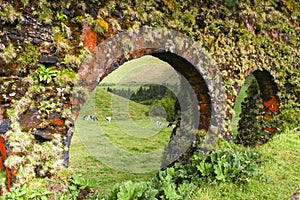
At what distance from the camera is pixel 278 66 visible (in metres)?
6.86

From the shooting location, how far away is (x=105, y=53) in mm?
3898

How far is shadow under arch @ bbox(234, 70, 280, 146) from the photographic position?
7.05 meters

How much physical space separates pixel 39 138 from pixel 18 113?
15.4 inches

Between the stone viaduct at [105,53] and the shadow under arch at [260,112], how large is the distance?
0.34 m

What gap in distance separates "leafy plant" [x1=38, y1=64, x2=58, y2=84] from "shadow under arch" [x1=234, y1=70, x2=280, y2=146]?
502 cm

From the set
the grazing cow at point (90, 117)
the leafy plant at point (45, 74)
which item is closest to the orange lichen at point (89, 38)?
the leafy plant at point (45, 74)

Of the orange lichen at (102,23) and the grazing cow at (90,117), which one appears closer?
the orange lichen at (102,23)

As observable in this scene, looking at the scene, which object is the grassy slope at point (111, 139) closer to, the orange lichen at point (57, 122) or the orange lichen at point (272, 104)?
the orange lichen at point (57, 122)

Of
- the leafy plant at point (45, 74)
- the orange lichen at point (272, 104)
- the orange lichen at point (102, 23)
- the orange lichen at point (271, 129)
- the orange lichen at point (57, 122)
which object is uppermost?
the orange lichen at point (102, 23)

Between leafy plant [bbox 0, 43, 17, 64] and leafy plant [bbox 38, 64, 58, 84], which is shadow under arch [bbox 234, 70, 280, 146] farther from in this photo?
leafy plant [bbox 0, 43, 17, 64]

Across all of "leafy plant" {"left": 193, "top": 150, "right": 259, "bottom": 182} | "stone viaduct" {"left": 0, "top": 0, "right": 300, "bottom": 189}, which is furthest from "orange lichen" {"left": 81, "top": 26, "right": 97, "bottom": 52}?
"leafy plant" {"left": 193, "top": 150, "right": 259, "bottom": 182}

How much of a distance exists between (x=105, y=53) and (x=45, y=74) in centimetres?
87

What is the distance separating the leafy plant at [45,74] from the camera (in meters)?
3.40

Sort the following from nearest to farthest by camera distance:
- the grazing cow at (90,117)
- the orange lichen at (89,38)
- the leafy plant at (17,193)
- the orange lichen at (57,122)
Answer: the leafy plant at (17,193), the orange lichen at (57,122), the orange lichen at (89,38), the grazing cow at (90,117)
